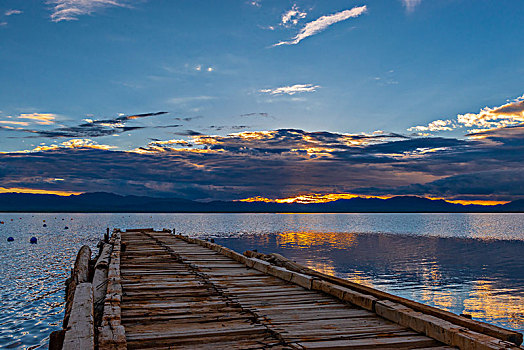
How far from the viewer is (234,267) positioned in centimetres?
1394

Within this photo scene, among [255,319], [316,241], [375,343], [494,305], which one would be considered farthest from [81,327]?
[316,241]

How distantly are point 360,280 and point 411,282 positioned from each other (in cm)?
403

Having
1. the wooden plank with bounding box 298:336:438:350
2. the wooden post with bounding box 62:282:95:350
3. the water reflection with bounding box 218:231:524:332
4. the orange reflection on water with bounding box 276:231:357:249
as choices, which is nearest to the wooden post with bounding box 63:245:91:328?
the wooden post with bounding box 62:282:95:350

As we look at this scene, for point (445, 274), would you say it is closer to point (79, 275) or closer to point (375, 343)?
point (79, 275)

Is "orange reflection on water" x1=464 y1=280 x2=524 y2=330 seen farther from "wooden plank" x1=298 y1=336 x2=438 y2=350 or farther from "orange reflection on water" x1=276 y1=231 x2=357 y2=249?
"orange reflection on water" x1=276 y1=231 x2=357 y2=249

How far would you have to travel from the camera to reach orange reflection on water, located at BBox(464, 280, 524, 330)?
20.9 m

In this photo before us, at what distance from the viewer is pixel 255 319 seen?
7035mm

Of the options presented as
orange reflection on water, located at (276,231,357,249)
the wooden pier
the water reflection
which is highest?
the wooden pier

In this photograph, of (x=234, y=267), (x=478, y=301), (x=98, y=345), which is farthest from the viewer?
(x=478, y=301)

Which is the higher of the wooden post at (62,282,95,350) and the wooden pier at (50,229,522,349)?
the wooden post at (62,282,95,350)

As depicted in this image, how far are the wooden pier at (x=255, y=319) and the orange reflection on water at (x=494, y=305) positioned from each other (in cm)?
1501

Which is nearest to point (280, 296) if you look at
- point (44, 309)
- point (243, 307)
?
point (243, 307)

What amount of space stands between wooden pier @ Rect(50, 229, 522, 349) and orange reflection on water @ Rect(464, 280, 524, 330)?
1501 cm

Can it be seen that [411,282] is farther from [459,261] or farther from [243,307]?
[243,307]
